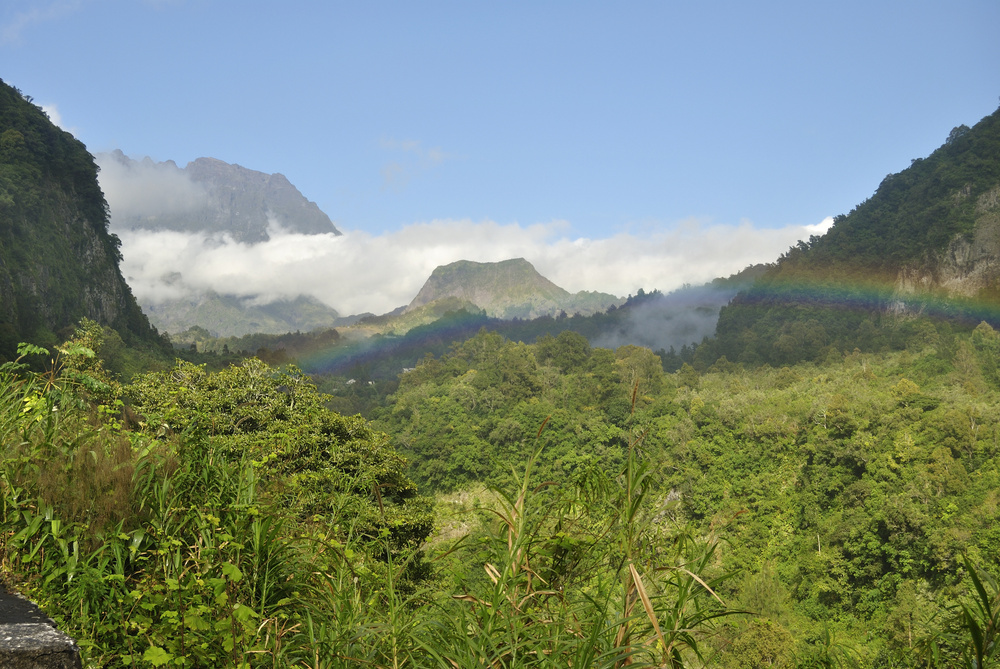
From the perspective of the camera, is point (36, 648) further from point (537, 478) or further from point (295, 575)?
point (537, 478)

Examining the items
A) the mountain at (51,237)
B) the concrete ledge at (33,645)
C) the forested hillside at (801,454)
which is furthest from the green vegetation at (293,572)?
the mountain at (51,237)

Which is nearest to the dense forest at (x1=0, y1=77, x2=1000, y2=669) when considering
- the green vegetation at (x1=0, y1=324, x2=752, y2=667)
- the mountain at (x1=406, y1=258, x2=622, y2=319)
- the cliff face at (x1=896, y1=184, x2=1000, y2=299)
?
the green vegetation at (x1=0, y1=324, x2=752, y2=667)

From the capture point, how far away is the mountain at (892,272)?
201 feet

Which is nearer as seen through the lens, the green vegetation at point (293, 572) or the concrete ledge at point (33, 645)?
the concrete ledge at point (33, 645)

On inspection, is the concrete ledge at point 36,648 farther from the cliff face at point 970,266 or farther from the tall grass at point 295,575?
the cliff face at point 970,266

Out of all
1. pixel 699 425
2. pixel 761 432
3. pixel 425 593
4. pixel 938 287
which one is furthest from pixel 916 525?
pixel 938 287

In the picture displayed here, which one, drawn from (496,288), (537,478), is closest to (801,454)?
(537,478)

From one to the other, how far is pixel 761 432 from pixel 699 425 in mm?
4435

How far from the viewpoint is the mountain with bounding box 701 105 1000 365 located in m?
61.3

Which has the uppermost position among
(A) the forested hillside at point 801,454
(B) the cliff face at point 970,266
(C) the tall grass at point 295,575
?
(B) the cliff face at point 970,266

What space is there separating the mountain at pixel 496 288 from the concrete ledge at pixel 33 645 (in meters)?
184

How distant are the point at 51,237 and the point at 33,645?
4693 cm

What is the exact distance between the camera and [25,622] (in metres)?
1.70

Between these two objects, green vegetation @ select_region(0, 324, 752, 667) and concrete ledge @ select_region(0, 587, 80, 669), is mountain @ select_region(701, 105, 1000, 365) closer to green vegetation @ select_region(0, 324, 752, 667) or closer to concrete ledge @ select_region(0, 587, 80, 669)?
green vegetation @ select_region(0, 324, 752, 667)
